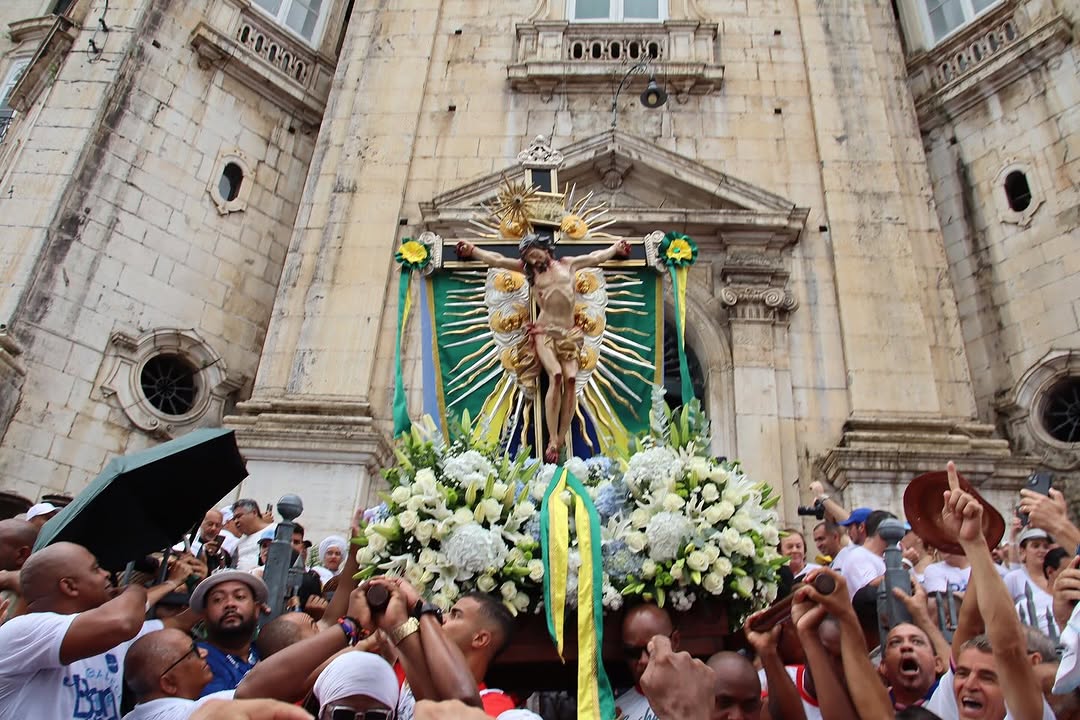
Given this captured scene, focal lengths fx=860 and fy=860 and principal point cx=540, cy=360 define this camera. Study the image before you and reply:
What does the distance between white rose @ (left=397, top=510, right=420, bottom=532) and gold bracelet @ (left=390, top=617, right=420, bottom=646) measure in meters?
1.17

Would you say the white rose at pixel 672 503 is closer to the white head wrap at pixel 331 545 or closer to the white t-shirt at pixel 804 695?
the white t-shirt at pixel 804 695

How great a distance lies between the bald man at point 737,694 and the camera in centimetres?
329

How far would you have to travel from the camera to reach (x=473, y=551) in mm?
4082

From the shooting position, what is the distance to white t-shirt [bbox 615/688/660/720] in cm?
368

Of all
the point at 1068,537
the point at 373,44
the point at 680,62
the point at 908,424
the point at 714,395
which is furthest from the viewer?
the point at 373,44

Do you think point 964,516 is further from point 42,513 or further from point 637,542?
point 42,513

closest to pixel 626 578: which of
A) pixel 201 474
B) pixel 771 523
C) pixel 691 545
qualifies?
pixel 691 545

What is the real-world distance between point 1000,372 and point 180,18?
13.6 meters

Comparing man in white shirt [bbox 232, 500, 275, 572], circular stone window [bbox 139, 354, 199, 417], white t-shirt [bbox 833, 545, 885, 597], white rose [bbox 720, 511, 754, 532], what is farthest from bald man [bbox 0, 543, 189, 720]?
circular stone window [bbox 139, 354, 199, 417]

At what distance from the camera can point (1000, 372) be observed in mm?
12008

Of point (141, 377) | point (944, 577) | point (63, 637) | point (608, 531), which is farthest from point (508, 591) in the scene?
point (141, 377)

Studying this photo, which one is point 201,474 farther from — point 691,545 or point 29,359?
point 29,359

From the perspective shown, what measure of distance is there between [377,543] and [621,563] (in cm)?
124

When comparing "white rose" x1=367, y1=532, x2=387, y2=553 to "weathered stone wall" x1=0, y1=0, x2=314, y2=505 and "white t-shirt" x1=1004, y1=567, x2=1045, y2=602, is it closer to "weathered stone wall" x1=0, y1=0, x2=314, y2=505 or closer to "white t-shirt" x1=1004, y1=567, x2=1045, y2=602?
"white t-shirt" x1=1004, y1=567, x2=1045, y2=602
